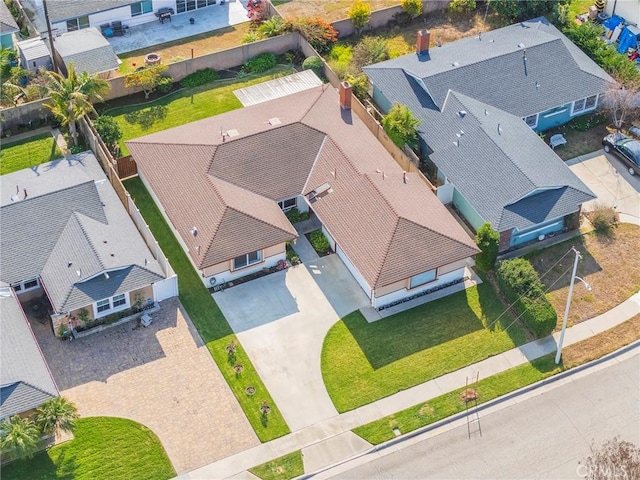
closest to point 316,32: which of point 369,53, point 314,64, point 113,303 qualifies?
Result: point 314,64

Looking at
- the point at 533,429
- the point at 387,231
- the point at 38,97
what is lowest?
the point at 533,429

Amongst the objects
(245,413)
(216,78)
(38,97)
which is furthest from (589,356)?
(38,97)

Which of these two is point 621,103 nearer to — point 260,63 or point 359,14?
point 359,14

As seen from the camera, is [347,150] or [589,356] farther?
[347,150]

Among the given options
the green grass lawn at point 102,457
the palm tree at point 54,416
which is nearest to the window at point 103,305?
the green grass lawn at point 102,457

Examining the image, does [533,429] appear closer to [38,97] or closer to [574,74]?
A: [574,74]

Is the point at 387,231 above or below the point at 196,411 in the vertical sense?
above

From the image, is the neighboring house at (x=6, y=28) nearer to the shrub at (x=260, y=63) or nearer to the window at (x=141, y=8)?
the window at (x=141, y=8)

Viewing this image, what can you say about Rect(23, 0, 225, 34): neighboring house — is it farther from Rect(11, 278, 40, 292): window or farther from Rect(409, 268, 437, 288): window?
Rect(409, 268, 437, 288): window
